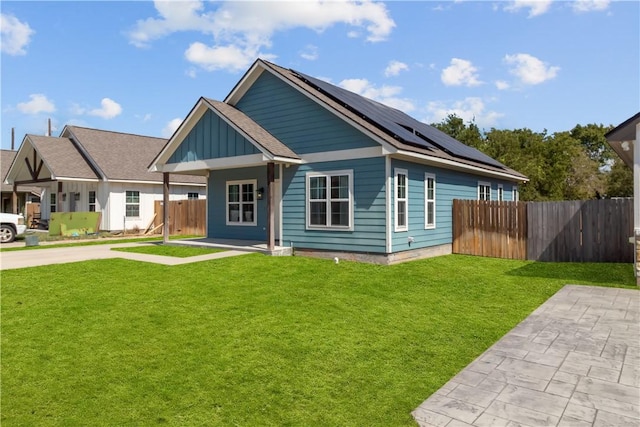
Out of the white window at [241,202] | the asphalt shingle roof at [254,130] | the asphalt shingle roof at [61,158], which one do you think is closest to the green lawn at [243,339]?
the asphalt shingle roof at [254,130]

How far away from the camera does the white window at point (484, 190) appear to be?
17.8 m

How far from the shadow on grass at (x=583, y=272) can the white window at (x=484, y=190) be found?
6063 millimetres

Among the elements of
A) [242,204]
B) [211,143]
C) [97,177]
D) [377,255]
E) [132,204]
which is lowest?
[377,255]

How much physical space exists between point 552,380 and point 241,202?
1288cm

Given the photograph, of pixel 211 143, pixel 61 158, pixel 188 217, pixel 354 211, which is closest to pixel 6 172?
pixel 61 158

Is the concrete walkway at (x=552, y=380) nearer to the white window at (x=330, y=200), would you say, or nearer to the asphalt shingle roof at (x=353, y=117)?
the asphalt shingle roof at (x=353, y=117)

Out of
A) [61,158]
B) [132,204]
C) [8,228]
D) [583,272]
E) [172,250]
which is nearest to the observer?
[583,272]

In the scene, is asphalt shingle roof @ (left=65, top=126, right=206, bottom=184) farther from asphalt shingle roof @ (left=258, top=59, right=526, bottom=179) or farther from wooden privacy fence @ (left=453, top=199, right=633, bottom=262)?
wooden privacy fence @ (left=453, top=199, right=633, bottom=262)

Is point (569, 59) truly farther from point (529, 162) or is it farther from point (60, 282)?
point (529, 162)

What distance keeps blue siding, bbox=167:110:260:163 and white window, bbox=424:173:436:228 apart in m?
5.80

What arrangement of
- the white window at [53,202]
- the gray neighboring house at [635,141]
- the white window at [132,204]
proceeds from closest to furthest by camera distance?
the gray neighboring house at [635,141] → the white window at [132,204] → the white window at [53,202]

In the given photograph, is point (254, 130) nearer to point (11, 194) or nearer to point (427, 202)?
point (427, 202)

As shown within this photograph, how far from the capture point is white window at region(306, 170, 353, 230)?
1199 centimetres

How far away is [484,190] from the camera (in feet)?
60.2
